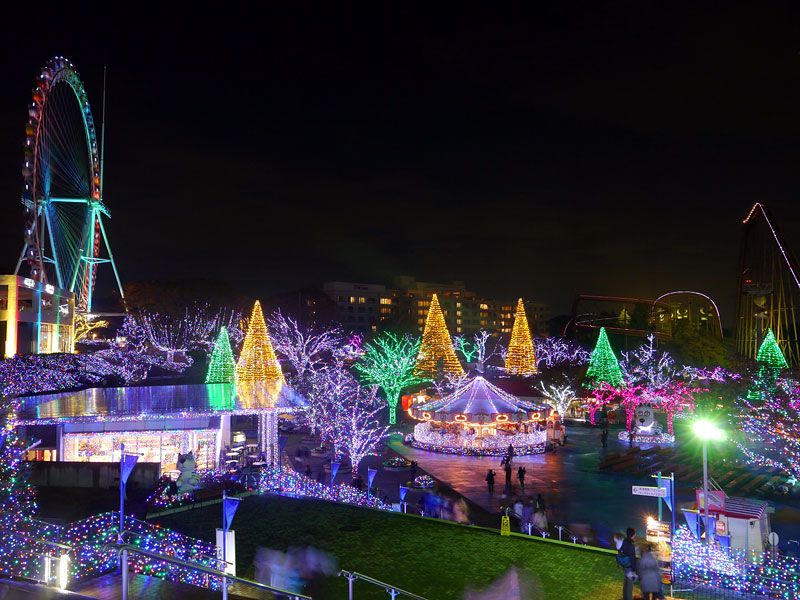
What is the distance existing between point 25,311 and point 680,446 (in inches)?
1598

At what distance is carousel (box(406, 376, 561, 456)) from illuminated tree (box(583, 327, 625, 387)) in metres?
9.15

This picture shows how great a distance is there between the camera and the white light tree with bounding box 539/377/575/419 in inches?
1516

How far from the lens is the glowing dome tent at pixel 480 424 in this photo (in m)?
29.3

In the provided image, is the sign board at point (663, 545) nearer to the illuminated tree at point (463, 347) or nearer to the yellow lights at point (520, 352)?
the yellow lights at point (520, 352)

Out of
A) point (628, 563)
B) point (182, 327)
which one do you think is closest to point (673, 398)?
point (628, 563)

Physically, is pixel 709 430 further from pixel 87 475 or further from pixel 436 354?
pixel 436 354

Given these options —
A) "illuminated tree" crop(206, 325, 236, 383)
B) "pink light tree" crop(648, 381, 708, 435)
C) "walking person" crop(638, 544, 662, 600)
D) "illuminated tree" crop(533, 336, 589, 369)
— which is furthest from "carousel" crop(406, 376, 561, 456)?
"illuminated tree" crop(533, 336, 589, 369)

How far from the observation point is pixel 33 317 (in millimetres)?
42594

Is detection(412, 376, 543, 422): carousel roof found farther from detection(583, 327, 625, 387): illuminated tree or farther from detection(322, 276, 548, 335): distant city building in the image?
detection(322, 276, 548, 335): distant city building

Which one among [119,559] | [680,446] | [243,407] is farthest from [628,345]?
[119,559]

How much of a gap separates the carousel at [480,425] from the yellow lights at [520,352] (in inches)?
570

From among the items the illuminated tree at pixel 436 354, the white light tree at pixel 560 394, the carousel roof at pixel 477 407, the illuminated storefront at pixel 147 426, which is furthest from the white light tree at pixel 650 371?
the illuminated storefront at pixel 147 426

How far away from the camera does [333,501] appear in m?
18.0

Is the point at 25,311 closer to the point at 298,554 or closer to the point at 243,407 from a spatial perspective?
the point at 243,407
